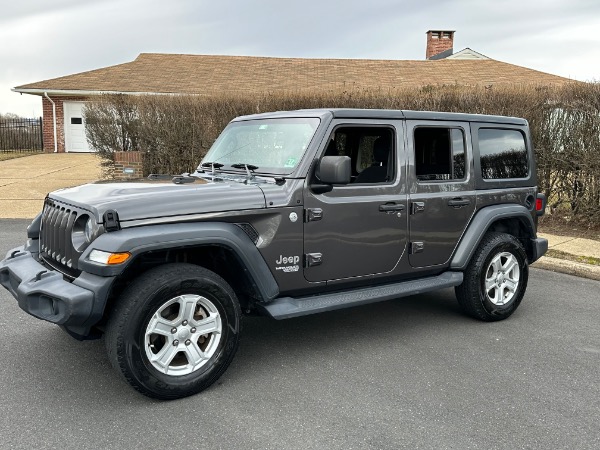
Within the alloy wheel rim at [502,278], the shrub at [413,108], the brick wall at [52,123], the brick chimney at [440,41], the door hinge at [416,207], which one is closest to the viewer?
the door hinge at [416,207]

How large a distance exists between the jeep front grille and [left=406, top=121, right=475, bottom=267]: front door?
2501mm

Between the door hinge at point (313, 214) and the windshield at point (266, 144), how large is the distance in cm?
32

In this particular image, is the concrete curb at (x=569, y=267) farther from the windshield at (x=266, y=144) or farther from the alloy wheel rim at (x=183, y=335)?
the alloy wheel rim at (x=183, y=335)

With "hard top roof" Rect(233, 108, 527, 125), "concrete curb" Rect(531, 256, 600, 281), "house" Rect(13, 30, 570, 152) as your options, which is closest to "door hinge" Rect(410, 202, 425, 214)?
"hard top roof" Rect(233, 108, 527, 125)

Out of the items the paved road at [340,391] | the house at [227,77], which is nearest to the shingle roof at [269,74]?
the house at [227,77]

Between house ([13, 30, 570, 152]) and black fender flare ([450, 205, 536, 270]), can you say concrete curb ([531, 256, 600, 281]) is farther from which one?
house ([13, 30, 570, 152])

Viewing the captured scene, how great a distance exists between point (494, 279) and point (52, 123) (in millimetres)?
22373

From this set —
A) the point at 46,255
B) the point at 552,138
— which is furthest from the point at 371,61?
the point at 46,255

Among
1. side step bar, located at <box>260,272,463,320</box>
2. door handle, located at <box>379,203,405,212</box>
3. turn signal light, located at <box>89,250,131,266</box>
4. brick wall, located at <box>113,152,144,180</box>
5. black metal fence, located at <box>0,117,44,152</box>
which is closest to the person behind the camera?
turn signal light, located at <box>89,250,131,266</box>

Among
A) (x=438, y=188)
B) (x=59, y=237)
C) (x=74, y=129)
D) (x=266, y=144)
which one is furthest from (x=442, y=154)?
(x=74, y=129)

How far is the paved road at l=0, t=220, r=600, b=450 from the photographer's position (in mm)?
3012

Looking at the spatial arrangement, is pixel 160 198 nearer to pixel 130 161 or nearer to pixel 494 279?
pixel 494 279

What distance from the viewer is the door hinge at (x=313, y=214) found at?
3.87m

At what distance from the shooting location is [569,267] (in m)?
6.90
